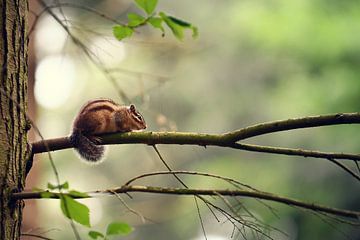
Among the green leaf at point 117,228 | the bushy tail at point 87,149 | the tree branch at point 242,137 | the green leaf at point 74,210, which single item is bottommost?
the green leaf at point 117,228

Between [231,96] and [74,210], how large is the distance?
7.16 m

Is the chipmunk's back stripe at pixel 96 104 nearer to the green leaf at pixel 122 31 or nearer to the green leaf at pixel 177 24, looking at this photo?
the green leaf at pixel 122 31

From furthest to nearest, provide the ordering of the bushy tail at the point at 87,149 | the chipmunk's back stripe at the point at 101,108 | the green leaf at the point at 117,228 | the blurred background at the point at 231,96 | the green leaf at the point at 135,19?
the blurred background at the point at 231,96
the chipmunk's back stripe at the point at 101,108
the bushy tail at the point at 87,149
the green leaf at the point at 135,19
the green leaf at the point at 117,228

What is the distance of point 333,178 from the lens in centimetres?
577

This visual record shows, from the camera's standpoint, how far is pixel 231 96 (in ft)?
27.9

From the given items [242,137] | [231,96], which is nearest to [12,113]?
[242,137]

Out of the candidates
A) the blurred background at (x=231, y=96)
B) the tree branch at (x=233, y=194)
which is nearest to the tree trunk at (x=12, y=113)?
the tree branch at (x=233, y=194)

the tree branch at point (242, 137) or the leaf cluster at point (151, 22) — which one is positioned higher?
the leaf cluster at point (151, 22)

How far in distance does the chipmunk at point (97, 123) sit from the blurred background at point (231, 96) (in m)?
0.25

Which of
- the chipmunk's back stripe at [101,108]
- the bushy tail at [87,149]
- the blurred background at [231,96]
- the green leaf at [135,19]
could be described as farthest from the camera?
the blurred background at [231,96]

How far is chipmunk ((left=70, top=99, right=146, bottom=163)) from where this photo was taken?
8.38 feet

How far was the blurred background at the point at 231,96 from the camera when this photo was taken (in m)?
5.57

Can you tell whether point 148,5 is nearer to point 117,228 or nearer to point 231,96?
point 117,228

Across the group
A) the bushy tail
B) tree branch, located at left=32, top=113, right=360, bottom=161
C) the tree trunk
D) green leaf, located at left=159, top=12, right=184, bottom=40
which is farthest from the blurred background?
green leaf, located at left=159, top=12, right=184, bottom=40
